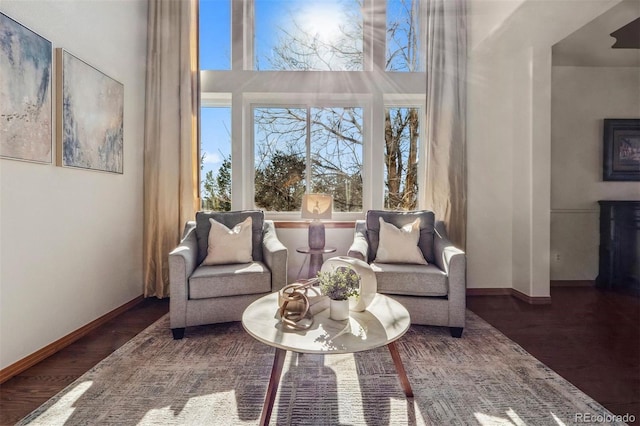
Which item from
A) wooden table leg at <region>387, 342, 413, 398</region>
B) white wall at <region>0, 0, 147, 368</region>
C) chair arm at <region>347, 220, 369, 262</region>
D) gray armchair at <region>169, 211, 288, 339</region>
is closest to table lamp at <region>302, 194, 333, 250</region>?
chair arm at <region>347, 220, 369, 262</region>

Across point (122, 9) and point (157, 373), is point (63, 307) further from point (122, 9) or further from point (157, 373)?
point (122, 9)

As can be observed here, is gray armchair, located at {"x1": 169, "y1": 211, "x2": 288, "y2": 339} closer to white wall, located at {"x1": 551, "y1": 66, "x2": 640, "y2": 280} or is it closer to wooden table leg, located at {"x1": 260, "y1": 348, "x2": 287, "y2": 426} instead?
wooden table leg, located at {"x1": 260, "y1": 348, "x2": 287, "y2": 426}

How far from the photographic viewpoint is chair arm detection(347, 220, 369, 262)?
97.0 inches

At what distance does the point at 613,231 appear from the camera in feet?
11.3

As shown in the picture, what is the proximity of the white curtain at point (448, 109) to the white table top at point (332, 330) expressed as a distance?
1.89m

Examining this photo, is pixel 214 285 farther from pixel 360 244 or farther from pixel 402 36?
pixel 402 36

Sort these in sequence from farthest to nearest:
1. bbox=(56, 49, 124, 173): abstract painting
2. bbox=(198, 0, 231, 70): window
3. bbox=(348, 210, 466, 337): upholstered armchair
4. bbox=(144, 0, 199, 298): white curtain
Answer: bbox=(198, 0, 231, 70): window, bbox=(144, 0, 199, 298): white curtain, bbox=(348, 210, 466, 337): upholstered armchair, bbox=(56, 49, 124, 173): abstract painting

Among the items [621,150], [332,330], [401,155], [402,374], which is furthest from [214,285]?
[621,150]

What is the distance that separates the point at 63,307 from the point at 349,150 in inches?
116

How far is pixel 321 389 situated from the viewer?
1.66 m

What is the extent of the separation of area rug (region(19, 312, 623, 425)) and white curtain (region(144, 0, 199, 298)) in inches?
46.4

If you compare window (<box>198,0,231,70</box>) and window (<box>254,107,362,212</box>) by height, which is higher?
window (<box>198,0,231,70</box>)

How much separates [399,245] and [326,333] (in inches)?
56.5

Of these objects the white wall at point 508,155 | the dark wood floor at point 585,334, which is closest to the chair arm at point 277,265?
the dark wood floor at point 585,334
